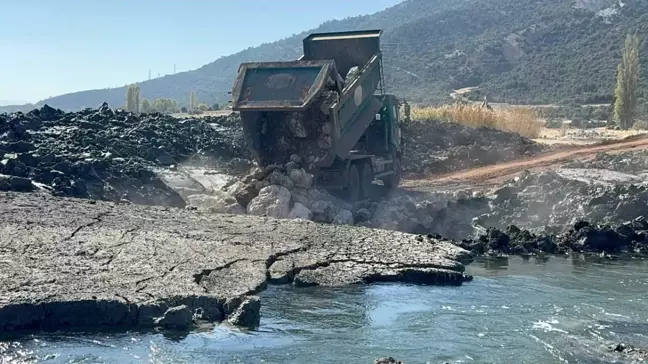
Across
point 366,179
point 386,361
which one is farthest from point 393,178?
point 386,361

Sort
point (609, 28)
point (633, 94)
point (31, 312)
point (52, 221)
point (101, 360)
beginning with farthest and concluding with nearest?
point (609, 28), point (633, 94), point (52, 221), point (31, 312), point (101, 360)

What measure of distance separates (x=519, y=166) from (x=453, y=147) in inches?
167

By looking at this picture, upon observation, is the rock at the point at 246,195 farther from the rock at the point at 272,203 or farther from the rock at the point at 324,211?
the rock at the point at 324,211

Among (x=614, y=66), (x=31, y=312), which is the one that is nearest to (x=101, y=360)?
(x=31, y=312)

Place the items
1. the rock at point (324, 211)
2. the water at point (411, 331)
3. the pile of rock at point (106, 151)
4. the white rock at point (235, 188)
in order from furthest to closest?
1. the white rock at point (235, 188)
2. the pile of rock at point (106, 151)
3. the rock at point (324, 211)
4. the water at point (411, 331)

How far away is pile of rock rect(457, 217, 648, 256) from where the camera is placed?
46.6 feet

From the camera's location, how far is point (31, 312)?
8.23 m

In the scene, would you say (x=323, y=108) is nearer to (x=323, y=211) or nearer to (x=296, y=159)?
(x=296, y=159)

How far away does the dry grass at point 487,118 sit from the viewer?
32969mm

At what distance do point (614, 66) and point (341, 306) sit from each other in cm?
6772

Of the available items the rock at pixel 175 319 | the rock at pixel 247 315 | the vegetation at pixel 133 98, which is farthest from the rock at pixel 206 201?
the vegetation at pixel 133 98

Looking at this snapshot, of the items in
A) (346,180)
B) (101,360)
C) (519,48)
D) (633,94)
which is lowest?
(101,360)

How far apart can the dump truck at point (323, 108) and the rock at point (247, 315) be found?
285 inches

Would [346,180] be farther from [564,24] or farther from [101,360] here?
[564,24]
